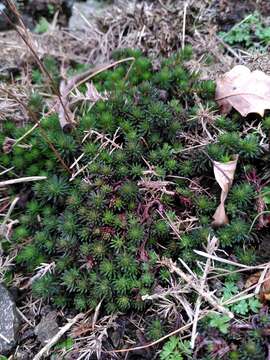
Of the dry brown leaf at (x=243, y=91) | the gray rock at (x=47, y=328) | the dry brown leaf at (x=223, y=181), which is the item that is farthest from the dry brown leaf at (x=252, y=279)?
the gray rock at (x=47, y=328)

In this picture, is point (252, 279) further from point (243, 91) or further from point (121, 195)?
point (243, 91)

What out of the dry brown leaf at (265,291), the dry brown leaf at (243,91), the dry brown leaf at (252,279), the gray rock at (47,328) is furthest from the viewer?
the dry brown leaf at (243,91)

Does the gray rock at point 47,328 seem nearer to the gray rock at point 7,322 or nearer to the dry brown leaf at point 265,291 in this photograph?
the gray rock at point 7,322

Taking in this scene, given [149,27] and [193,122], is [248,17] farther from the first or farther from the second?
[193,122]

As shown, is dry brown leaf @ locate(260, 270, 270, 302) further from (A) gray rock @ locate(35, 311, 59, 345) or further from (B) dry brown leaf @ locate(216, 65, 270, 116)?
→ (A) gray rock @ locate(35, 311, 59, 345)

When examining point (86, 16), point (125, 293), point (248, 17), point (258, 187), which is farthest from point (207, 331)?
point (86, 16)

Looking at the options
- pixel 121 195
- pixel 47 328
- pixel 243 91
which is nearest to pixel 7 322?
pixel 47 328
